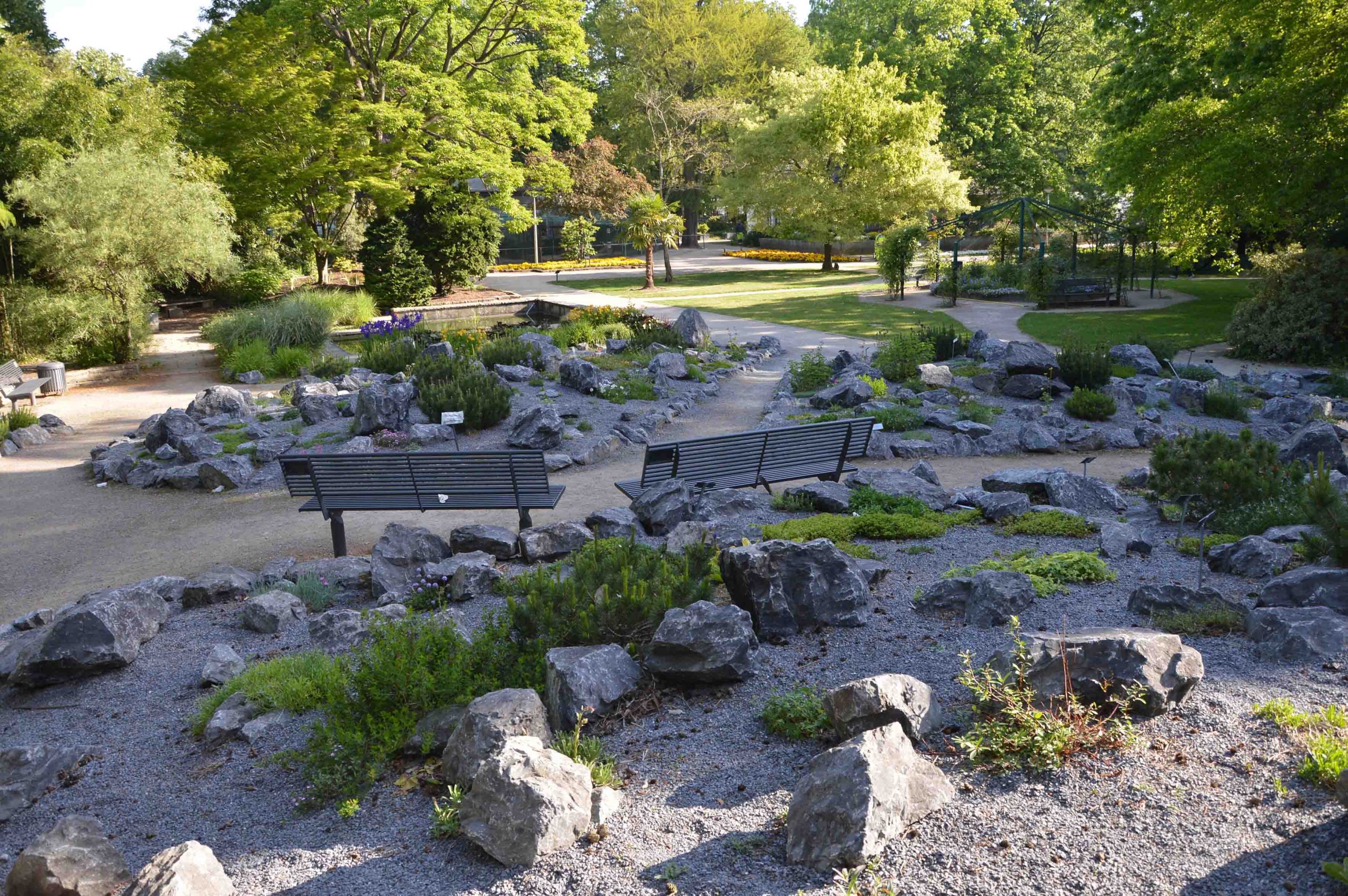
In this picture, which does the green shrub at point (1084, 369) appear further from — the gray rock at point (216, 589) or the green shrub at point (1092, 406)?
the gray rock at point (216, 589)

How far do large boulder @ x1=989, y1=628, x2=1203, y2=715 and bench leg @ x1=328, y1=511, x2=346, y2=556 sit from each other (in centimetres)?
602

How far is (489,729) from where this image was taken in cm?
408

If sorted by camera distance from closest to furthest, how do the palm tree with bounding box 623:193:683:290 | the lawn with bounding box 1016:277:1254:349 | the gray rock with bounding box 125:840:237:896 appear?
the gray rock with bounding box 125:840:237:896, the lawn with bounding box 1016:277:1254:349, the palm tree with bounding box 623:193:683:290

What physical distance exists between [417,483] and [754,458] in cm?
292

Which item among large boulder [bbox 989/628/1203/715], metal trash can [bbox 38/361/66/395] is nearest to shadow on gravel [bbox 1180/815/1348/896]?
large boulder [bbox 989/628/1203/715]

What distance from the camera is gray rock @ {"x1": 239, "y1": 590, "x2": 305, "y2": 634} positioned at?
6301 mm

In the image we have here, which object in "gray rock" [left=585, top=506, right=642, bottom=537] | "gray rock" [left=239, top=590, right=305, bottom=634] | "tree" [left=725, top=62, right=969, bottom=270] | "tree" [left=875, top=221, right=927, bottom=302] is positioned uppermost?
"tree" [left=725, top=62, right=969, bottom=270]

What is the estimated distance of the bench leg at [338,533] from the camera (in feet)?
27.6

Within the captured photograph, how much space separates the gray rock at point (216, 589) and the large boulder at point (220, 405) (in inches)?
273

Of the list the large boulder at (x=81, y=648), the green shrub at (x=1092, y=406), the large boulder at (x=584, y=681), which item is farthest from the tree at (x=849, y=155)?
the large boulder at (x=584, y=681)


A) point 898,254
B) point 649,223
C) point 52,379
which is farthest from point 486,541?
point 649,223

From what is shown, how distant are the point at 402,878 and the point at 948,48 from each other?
43032 mm

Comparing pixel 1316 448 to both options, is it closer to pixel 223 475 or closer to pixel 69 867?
pixel 69 867

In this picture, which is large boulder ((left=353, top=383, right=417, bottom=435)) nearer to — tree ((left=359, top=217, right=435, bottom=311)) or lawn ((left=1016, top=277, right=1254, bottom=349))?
lawn ((left=1016, top=277, right=1254, bottom=349))
